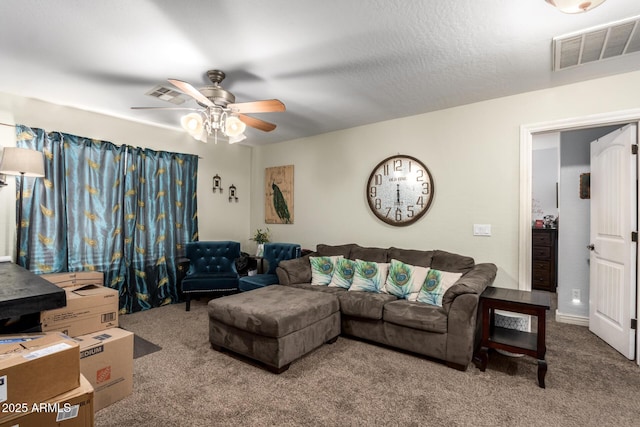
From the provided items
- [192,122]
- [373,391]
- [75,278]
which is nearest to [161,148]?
[75,278]

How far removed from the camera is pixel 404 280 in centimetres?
322

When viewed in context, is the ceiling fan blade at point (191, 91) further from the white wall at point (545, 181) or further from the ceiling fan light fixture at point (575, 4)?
the white wall at point (545, 181)

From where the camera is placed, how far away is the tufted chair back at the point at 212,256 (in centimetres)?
437

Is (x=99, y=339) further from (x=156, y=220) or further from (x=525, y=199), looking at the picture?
(x=525, y=199)

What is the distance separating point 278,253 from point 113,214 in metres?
2.15

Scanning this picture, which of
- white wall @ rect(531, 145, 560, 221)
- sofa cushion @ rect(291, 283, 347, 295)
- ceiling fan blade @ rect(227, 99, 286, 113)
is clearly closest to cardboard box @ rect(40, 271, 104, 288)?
sofa cushion @ rect(291, 283, 347, 295)

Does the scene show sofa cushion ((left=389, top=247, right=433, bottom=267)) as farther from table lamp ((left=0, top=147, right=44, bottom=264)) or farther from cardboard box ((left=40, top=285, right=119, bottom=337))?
table lamp ((left=0, top=147, right=44, bottom=264))

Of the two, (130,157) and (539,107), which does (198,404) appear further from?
(539,107)

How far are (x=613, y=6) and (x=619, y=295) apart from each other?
8.19 ft

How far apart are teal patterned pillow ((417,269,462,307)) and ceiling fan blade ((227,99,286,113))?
6.84ft

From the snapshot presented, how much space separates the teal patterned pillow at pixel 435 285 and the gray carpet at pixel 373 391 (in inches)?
21.1

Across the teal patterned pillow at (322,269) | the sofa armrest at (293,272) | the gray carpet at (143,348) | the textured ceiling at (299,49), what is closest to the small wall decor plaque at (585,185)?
the textured ceiling at (299,49)

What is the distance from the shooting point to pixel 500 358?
9.11 feet

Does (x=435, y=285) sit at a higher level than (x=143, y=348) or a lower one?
higher
